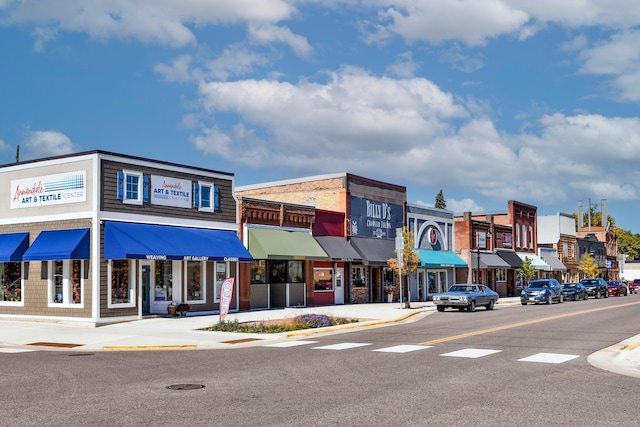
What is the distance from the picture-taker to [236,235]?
3425 cm

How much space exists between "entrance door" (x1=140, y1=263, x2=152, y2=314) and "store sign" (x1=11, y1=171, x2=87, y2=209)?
4076 mm

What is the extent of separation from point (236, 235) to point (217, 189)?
2.54m

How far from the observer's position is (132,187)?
2917 centimetres

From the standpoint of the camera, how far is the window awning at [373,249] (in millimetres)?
42875

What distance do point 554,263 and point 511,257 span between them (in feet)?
44.0

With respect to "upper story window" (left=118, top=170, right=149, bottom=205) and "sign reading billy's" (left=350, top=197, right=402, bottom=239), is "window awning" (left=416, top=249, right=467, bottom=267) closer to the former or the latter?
"sign reading billy's" (left=350, top=197, right=402, bottom=239)

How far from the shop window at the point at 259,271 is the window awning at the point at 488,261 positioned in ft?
81.0

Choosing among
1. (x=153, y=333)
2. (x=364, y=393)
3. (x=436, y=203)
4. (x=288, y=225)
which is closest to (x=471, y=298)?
(x=288, y=225)

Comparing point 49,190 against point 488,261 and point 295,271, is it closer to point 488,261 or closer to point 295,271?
point 295,271

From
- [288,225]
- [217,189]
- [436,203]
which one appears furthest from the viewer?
[436,203]

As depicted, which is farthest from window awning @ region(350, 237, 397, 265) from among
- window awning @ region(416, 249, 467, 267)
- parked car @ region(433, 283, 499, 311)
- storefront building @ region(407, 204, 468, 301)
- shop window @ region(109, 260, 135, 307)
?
shop window @ region(109, 260, 135, 307)

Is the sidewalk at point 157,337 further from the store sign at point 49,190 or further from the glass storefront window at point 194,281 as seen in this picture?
the store sign at point 49,190

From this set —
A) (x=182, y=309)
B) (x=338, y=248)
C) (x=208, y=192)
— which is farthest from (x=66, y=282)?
(x=338, y=248)

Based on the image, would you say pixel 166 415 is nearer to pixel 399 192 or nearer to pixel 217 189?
pixel 217 189
